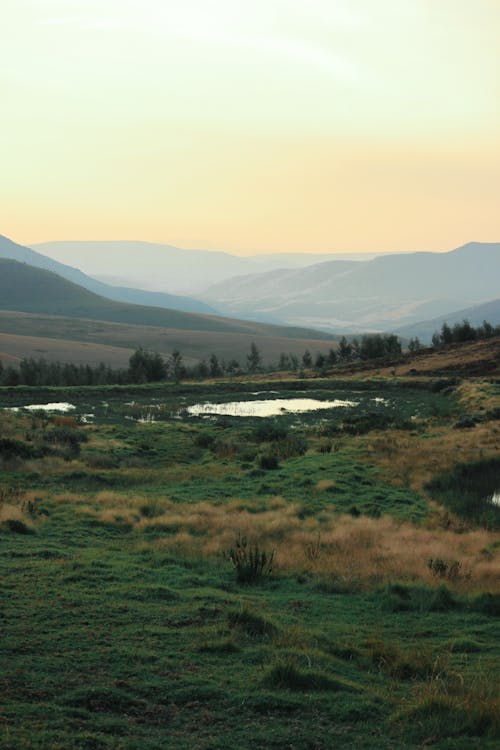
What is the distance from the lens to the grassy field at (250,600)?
8.77m

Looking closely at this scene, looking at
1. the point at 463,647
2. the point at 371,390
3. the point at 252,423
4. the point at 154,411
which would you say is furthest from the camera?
the point at 371,390

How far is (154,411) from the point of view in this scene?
61062mm

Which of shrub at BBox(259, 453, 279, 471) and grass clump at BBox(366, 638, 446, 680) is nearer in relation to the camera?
grass clump at BBox(366, 638, 446, 680)

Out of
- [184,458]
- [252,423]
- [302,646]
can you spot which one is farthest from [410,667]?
[252,423]

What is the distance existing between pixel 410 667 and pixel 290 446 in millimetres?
28559

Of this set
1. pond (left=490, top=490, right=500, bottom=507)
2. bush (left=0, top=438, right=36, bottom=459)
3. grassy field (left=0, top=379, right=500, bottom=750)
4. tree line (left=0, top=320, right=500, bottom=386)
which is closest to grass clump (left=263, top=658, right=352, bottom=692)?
grassy field (left=0, top=379, right=500, bottom=750)

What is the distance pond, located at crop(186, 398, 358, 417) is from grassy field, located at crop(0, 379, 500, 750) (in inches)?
958

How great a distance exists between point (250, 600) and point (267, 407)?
2044 inches

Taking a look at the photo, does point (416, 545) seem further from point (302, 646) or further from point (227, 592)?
point (302, 646)

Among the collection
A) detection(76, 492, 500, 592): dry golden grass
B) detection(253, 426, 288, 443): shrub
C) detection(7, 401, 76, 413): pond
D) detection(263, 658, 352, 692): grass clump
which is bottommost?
detection(76, 492, 500, 592): dry golden grass

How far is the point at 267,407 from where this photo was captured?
217 ft

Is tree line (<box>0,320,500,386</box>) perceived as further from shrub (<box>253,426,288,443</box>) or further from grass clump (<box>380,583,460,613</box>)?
grass clump (<box>380,583,460,613</box>)

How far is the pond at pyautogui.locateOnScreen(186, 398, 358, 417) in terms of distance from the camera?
60875 mm

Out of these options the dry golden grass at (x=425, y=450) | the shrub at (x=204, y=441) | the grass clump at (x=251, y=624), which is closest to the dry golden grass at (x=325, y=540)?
the grass clump at (x=251, y=624)
